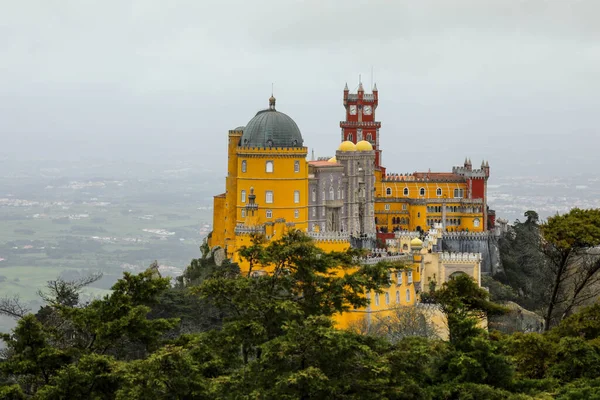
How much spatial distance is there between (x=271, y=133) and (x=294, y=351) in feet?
141

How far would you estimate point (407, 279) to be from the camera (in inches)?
2645

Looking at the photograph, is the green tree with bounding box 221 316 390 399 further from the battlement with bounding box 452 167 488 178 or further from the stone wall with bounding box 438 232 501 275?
the battlement with bounding box 452 167 488 178

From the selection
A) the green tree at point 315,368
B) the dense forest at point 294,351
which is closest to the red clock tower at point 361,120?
the dense forest at point 294,351

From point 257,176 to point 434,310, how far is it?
15.5m

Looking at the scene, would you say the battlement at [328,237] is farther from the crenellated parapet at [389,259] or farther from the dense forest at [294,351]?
the dense forest at [294,351]

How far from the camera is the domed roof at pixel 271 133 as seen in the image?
73562 mm

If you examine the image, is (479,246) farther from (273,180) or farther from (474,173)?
(273,180)

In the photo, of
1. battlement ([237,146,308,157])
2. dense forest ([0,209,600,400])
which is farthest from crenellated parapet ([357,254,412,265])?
dense forest ([0,209,600,400])

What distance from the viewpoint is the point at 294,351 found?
31.5m

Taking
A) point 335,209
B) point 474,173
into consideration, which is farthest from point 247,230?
point 474,173

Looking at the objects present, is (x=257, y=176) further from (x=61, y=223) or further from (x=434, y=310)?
(x=61, y=223)

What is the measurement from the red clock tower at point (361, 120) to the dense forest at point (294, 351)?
5493 cm

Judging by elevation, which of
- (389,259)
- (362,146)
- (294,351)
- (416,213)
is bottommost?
(294,351)

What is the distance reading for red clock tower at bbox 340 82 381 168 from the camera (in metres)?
95.6
